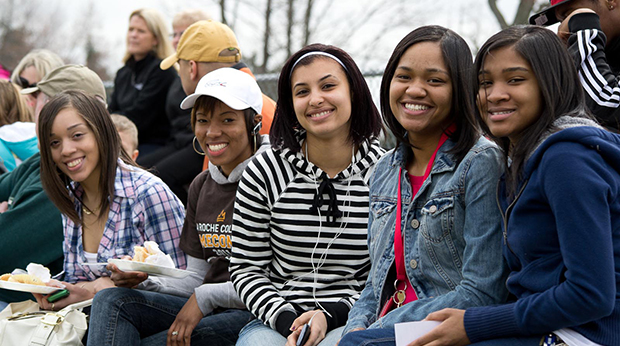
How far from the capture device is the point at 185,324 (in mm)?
3201

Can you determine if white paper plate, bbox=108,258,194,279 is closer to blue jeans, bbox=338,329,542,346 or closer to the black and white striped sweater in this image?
the black and white striped sweater

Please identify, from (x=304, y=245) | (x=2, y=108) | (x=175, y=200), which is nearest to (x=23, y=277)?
(x=175, y=200)

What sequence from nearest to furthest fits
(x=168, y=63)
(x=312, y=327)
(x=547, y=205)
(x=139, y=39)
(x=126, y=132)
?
1. (x=547, y=205)
2. (x=312, y=327)
3. (x=126, y=132)
4. (x=168, y=63)
5. (x=139, y=39)

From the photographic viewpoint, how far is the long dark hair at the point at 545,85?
2.16 m

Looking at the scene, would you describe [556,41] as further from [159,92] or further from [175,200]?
[159,92]

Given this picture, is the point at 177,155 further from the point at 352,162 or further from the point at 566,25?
the point at 566,25

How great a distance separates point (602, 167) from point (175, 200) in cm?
243

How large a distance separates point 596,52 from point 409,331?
5.41 feet

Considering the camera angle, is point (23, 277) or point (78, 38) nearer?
point (23, 277)

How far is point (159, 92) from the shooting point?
19.2 feet

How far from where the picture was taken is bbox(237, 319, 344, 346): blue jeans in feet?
8.96

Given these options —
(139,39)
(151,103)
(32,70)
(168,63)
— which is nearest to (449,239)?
(168,63)

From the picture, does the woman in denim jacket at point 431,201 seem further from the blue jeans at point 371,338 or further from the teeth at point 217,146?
the teeth at point 217,146

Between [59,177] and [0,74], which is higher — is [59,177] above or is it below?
below
